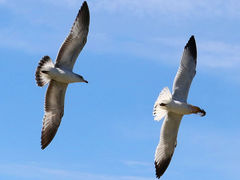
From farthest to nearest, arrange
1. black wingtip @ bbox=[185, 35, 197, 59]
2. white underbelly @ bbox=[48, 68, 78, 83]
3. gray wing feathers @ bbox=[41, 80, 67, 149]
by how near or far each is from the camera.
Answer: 1. black wingtip @ bbox=[185, 35, 197, 59]
2. gray wing feathers @ bbox=[41, 80, 67, 149]
3. white underbelly @ bbox=[48, 68, 78, 83]

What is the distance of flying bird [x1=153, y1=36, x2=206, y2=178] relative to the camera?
16.7 meters

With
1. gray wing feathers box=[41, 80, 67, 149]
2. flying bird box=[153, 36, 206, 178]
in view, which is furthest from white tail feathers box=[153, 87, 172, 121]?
gray wing feathers box=[41, 80, 67, 149]

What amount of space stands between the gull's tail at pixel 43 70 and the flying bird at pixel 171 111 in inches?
137

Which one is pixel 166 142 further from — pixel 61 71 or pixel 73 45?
pixel 73 45

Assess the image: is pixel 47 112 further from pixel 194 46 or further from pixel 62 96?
pixel 194 46

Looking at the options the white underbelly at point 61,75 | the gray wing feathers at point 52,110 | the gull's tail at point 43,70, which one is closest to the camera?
the white underbelly at point 61,75

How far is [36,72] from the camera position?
54.4 ft

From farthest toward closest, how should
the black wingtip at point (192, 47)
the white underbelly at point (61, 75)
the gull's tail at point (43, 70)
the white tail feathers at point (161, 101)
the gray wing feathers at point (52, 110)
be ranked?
1. the black wingtip at point (192, 47)
2. the gray wing feathers at point (52, 110)
3. the white tail feathers at point (161, 101)
4. the gull's tail at point (43, 70)
5. the white underbelly at point (61, 75)

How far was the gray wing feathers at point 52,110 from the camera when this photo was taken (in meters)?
16.9

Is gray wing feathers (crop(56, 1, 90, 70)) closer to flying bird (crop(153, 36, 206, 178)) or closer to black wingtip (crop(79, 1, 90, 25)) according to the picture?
black wingtip (crop(79, 1, 90, 25))

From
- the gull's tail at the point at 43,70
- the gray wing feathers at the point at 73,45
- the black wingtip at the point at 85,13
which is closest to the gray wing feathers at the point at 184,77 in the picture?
the gray wing feathers at the point at 73,45

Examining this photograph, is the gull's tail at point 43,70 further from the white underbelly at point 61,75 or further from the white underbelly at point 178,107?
the white underbelly at point 178,107

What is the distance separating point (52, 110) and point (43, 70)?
154 cm

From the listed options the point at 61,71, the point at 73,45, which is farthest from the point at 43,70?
the point at 73,45
